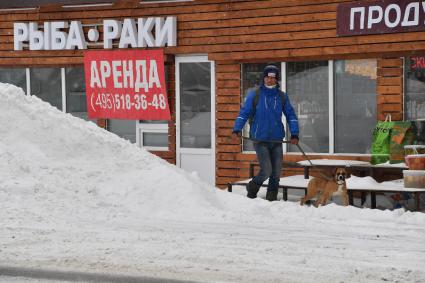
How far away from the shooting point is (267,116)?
11664 millimetres

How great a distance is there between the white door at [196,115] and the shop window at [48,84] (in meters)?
2.89

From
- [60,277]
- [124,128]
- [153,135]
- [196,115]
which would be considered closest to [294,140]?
[196,115]

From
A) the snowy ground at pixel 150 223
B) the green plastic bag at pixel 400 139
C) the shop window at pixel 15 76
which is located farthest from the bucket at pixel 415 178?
the shop window at pixel 15 76

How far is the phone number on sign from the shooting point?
52.4ft

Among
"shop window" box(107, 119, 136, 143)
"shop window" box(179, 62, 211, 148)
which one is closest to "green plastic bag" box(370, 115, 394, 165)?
"shop window" box(179, 62, 211, 148)

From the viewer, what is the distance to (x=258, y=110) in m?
11.7

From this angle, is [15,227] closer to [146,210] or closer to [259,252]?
[146,210]

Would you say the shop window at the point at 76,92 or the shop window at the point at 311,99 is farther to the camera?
the shop window at the point at 76,92

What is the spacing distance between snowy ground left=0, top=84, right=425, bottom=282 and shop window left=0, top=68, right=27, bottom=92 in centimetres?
557

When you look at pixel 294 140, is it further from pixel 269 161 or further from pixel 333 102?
pixel 333 102

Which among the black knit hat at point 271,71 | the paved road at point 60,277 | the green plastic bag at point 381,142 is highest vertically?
the black knit hat at point 271,71

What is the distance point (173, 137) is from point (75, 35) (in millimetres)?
2990

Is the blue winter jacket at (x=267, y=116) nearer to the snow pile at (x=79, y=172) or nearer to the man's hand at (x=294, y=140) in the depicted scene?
the man's hand at (x=294, y=140)

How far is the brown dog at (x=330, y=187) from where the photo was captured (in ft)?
36.6
